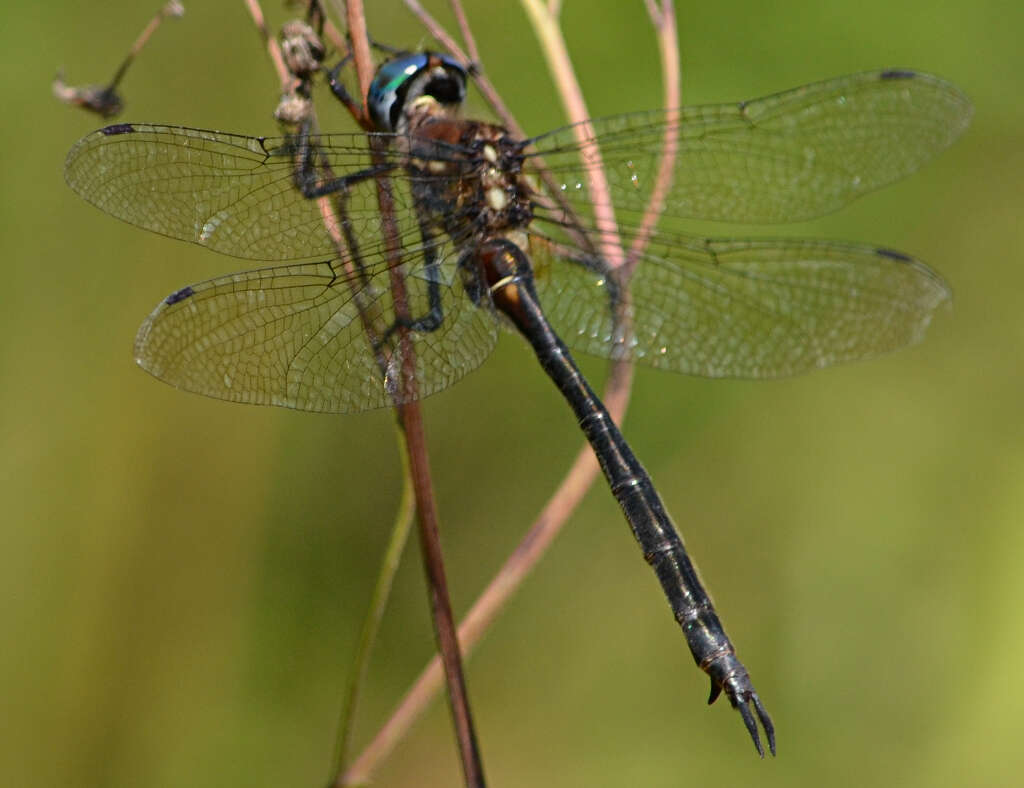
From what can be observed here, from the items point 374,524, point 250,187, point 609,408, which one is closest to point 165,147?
point 250,187

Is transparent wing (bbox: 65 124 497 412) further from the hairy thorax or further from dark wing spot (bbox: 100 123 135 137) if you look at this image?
the hairy thorax

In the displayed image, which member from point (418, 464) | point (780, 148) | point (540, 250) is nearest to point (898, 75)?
point (780, 148)

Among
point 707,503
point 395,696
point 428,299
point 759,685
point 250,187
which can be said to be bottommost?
point 759,685

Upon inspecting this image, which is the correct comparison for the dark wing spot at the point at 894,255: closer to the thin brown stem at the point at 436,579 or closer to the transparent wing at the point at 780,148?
the transparent wing at the point at 780,148

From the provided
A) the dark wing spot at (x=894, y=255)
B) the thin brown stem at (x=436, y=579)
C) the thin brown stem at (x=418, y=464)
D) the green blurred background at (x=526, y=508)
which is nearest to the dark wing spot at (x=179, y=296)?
the thin brown stem at (x=418, y=464)

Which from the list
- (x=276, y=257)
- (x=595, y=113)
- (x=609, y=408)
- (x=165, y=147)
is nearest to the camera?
(x=165, y=147)

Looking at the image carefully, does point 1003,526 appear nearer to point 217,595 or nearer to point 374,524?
point 374,524
